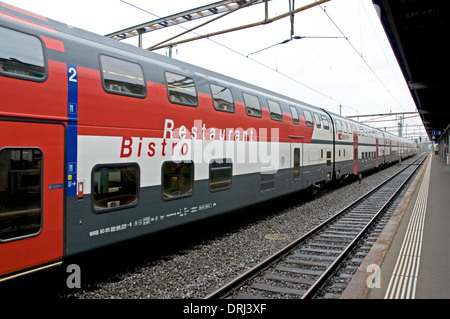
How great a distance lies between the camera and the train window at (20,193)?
3986mm

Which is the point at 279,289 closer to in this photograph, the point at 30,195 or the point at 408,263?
the point at 408,263

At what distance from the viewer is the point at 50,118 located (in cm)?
436

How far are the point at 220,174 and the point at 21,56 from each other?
4689 millimetres

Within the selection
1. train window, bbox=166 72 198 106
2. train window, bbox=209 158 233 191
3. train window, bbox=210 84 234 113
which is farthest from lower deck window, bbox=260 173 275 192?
train window, bbox=166 72 198 106

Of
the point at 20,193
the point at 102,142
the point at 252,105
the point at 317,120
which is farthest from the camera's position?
the point at 317,120

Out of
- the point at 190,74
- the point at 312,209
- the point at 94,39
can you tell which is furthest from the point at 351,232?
the point at 94,39

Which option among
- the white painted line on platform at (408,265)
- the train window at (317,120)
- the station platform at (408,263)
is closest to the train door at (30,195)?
the station platform at (408,263)

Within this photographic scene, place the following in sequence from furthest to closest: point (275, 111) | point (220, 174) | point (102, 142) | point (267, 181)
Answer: point (275, 111) → point (267, 181) → point (220, 174) → point (102, 142)

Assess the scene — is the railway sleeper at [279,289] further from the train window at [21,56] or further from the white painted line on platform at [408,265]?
the train window at [21,56]

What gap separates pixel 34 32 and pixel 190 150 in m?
3.36

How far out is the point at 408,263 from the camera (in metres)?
5.64

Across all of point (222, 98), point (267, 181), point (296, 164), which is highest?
point (222, 98)

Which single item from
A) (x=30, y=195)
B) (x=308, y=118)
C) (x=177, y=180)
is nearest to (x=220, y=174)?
(x=177, y=180)

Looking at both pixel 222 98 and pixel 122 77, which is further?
pixel 222 98
